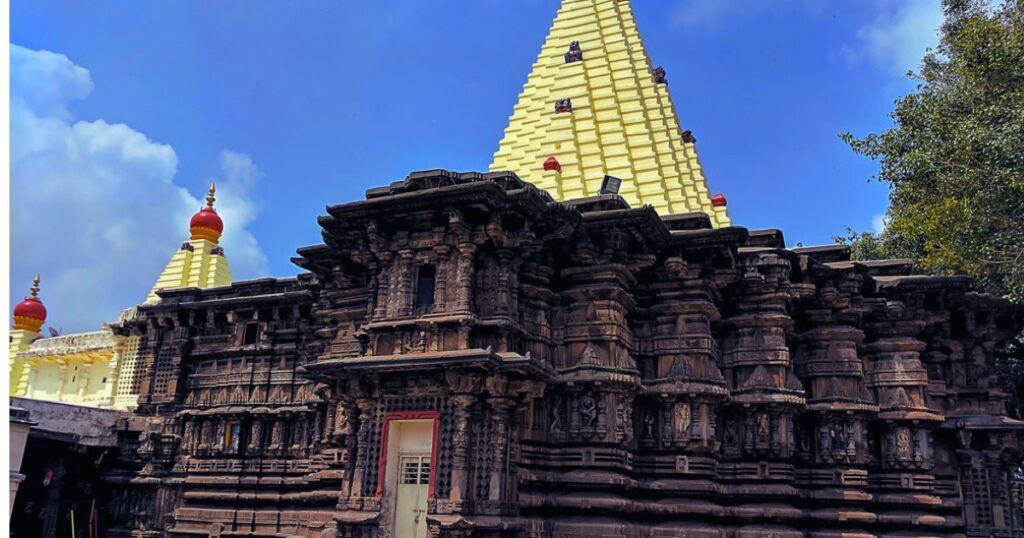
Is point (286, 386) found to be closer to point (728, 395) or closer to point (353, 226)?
point (353, 226)

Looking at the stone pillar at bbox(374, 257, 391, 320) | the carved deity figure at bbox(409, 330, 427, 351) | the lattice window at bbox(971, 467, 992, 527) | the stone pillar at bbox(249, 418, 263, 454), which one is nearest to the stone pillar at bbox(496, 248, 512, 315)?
the carved deity figure at bbox(409, 330, 427, 351)

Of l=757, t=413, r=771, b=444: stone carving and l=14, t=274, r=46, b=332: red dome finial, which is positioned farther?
l=14, t=274, r=46, b=332: red dome finial

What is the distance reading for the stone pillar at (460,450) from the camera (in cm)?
1160

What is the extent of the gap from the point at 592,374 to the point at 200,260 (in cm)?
1813

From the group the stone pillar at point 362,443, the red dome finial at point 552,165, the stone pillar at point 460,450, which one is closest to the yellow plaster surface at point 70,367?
the stone pillar at point 362,443

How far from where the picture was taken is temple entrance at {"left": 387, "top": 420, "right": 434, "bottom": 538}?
12164 mm

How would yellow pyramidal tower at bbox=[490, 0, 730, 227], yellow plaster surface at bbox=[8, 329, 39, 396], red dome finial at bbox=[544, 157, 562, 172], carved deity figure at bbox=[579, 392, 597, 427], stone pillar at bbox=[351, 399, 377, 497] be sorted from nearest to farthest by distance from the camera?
stone pillar at bbox=[351, 399, 377, 497] < carved deity figure at bbox=[579, 392, 597, 427] < red dome finial at bbox=[544, 157, 562, 172] < yellow pyramidal tower at bbox=[490, 0, 730, 227] < yellow plaster surface at bbox=[8, 329, 39, 396]

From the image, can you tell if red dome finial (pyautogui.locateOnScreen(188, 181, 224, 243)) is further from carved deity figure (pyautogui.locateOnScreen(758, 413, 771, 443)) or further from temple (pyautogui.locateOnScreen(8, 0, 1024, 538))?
carved deity figure (pyautogui.locateOnScreen(758, 413, 771, 443))

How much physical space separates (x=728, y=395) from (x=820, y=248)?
460cm

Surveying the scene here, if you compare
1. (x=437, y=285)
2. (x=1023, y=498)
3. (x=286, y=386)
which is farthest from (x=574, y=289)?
(x=1023, y=498)

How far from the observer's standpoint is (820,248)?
54.8ft

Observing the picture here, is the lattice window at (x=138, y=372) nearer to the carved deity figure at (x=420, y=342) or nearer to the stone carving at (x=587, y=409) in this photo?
the carved deity figure at (x=420, y=342)

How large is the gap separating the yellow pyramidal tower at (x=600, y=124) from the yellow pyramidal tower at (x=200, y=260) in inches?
510

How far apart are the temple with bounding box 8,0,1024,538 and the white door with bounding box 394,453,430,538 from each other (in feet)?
0.10
